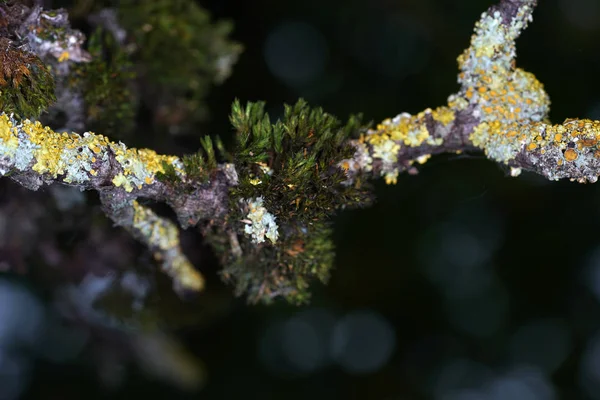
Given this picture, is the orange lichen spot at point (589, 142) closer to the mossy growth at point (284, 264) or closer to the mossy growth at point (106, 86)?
the mossy growth at point (284, 264)

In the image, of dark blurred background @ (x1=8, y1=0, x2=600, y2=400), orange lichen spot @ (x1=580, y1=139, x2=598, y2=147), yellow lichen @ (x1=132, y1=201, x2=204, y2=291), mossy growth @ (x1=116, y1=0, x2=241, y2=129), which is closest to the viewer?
orange lichen spot @ (x1=580, y1=139, x2=598, y2=147)

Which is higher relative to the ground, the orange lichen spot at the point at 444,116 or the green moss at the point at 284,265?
the orange lichen spot at the point at 444,116

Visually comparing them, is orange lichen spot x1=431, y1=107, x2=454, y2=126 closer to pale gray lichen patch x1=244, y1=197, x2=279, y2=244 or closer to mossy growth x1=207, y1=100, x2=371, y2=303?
mossy growth x1=207, y1=100, x2=371, y2=303

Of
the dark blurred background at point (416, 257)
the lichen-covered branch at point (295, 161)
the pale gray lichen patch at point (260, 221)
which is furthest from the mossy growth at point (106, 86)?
the dark blurred background at point (416, 257)

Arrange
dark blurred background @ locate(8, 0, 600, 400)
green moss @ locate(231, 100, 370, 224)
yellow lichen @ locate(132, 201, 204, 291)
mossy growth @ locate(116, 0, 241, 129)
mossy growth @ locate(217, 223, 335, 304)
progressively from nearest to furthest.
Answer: green moss @ locate(231, 100, 370, 224)
mossy growth @ locate(217, 223, 335, 304)
yellow lichen @ locate(132, 201, 204, 291)
mossy growth @ locate(116, 0, 241, 129)
dark blurred background @ locate(8, 0, 600, 400)

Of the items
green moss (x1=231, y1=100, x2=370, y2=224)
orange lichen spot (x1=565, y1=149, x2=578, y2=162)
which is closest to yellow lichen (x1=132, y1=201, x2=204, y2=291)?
green moss (x1=231, y1=100, x2=370, y2=224)

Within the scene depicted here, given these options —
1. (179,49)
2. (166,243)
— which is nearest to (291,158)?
(166,243)

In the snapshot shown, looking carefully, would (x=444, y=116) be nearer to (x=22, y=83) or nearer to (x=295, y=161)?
(x=295, y=161)
